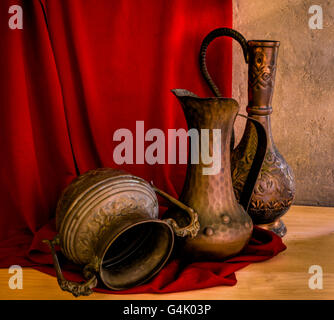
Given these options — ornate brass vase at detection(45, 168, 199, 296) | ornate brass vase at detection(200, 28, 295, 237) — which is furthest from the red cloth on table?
ornate brass vase at detection(45, 168, 199, 296)

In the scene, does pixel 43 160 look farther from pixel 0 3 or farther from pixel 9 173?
pixel 0 3

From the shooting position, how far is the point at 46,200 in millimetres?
1526

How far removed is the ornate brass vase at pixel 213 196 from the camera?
110 cm

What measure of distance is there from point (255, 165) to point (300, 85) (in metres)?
0.55

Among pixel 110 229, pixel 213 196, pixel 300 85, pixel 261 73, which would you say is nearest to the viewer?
pixel 110 229

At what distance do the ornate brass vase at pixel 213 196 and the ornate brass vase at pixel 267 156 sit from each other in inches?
6.0

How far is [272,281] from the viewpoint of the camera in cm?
110

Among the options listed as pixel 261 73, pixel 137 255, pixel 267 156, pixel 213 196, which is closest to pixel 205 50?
pixel 261 73

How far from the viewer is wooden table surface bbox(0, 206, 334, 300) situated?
103cm

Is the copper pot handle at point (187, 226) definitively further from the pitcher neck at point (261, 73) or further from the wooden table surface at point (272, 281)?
the pitcher neck at point (261, 73)

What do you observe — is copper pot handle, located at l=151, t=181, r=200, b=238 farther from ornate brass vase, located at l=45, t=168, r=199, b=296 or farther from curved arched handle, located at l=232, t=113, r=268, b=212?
curved arched handle, located at l=232, t=113, r=268, b=212

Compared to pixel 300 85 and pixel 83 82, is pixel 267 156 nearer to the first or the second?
pixel 300 85

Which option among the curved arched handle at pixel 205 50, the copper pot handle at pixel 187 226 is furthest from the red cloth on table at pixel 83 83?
the copper pot handle at pixel 187 226

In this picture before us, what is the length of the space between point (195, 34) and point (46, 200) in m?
0.75
